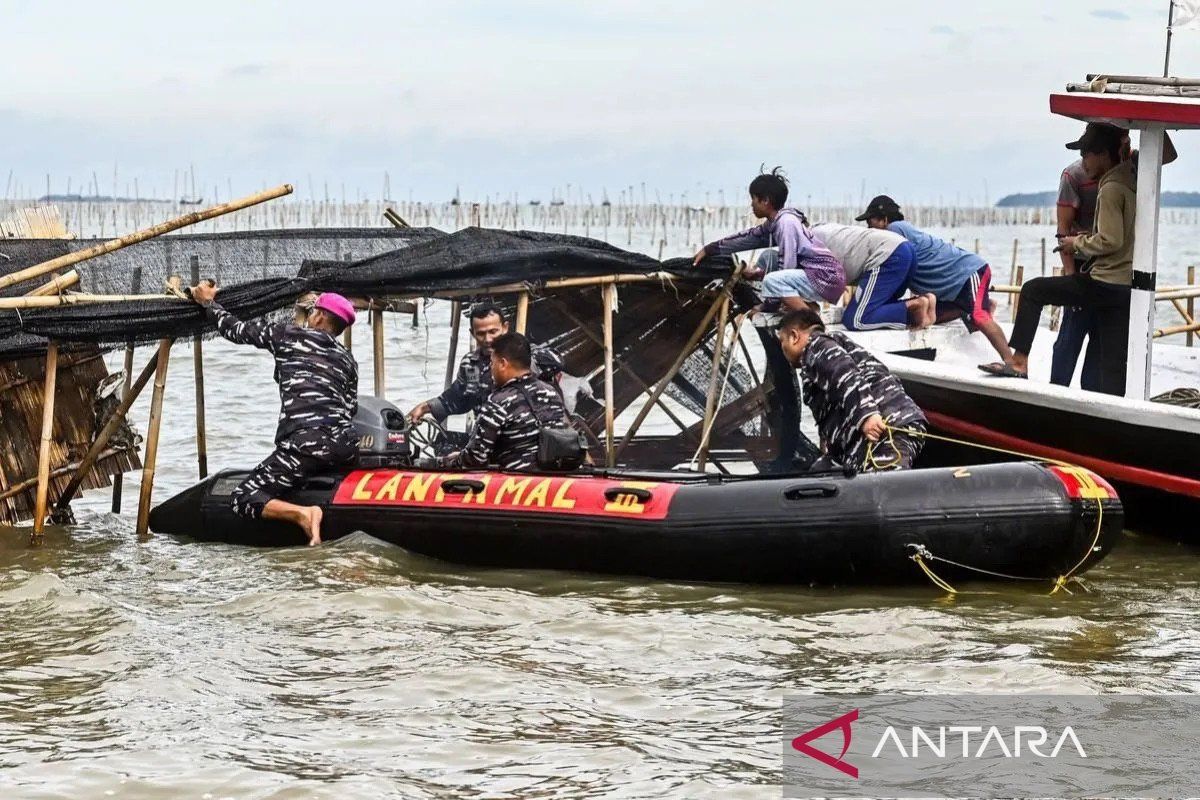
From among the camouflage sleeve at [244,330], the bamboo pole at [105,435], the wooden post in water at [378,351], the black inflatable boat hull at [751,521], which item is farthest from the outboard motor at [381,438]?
the bamboo pole at [105,435]

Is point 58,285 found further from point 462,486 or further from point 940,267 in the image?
point 940,267

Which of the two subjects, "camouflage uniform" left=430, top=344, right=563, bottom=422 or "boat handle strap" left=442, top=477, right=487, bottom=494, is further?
"camouflage uniform" left=430, top=344, right=563, bottom=422

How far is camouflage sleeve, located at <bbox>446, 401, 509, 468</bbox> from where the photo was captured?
9.34 metres

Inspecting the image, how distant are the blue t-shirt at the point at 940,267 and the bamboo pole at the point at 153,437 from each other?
18.1 ft

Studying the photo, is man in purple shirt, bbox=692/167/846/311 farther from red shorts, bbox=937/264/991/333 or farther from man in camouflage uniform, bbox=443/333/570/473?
man in camouflage uniform, bbox=443/333/570/473

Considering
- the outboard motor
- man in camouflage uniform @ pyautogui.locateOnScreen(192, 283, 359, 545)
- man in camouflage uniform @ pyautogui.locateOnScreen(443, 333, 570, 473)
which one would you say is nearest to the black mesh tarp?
man in camouflage uniform @ pyautogui.locateOnScreen(192, 283, 359, 545)

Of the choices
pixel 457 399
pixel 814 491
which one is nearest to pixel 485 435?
pixel 457 399

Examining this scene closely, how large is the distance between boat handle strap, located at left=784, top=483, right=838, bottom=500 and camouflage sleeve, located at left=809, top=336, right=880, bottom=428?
658 mm

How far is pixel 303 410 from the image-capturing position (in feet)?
31.1

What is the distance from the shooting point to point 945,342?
1195 cm

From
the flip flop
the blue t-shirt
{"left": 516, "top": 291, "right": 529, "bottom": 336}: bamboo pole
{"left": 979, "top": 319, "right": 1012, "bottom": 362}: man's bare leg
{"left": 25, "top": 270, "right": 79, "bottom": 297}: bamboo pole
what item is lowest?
the flip flop

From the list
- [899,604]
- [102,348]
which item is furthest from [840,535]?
[102,348]

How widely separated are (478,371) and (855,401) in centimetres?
281

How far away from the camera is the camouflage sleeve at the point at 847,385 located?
8.95m
